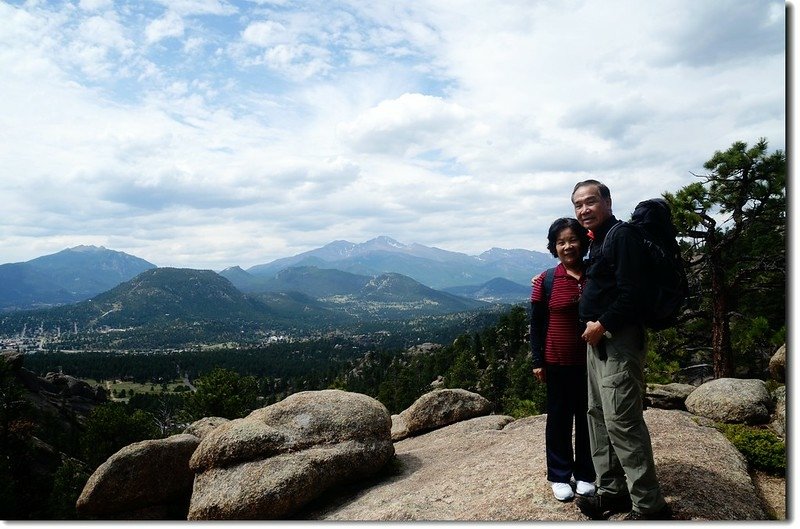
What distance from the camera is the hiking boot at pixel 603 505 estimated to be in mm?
6016

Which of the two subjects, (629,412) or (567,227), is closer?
(629,412)

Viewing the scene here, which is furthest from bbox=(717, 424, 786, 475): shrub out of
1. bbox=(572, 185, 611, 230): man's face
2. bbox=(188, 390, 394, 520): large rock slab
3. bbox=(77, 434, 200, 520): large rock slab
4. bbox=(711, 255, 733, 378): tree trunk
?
bbox=(77, 434, 200, 520): large rock slab

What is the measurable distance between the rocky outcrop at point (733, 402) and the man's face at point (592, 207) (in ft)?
29.4

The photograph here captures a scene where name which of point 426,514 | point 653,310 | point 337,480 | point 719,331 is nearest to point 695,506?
point 653,310

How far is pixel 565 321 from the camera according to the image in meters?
6.59

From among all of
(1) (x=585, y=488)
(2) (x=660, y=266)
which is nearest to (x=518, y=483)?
(1) (x=585, y=488)

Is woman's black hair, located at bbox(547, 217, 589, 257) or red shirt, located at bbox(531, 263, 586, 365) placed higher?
woman's black hair, located at bbox(547, 217, 589, 257)

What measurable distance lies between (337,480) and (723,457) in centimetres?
782

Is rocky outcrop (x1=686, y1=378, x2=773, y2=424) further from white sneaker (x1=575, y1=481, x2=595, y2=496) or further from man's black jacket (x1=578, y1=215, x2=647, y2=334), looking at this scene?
man's black jacket (x1=578, y1=215, x2=647, y2=334)

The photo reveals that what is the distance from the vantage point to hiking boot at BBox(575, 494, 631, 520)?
6.02 meters

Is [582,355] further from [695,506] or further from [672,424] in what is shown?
[672,424]

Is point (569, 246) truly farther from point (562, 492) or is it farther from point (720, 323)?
point (720, 323)

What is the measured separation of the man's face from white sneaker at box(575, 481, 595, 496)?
12.1 ft

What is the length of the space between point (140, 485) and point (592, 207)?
1513 cm
